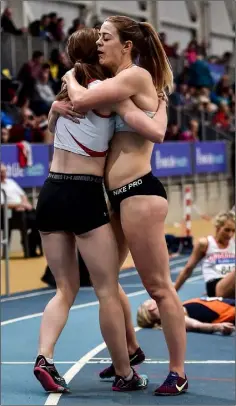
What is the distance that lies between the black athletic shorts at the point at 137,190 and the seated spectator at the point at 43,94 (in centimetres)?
1242

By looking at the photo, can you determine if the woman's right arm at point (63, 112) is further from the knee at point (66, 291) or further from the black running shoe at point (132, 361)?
the black running shoe at point (132, 361)

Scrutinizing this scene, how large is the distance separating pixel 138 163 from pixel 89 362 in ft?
6.72

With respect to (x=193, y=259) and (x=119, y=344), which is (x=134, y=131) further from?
(x=193, y=259)

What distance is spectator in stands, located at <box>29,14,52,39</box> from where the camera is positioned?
62.1ft

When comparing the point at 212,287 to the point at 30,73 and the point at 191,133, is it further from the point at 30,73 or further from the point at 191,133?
the point at 191,133

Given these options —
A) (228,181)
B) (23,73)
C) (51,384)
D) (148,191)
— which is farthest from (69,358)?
(228,181)

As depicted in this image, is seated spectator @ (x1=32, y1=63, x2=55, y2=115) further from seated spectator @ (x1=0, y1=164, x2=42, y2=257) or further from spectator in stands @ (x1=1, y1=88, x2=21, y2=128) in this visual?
seated spectator @ (x1=0, y1=164, x2=42, y2=257)

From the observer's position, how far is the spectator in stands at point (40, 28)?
62.1ft

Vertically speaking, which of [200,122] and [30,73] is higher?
[30,73]

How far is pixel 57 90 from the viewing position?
58.9ft

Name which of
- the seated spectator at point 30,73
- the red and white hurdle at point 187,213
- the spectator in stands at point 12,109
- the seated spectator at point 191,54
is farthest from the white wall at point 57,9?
the red and white hurdle at point 187,213

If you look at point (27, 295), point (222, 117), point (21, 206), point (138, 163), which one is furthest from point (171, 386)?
point (222, 117)

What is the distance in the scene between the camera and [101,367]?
601cm

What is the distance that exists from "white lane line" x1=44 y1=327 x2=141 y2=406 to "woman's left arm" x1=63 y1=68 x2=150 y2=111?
142cm
